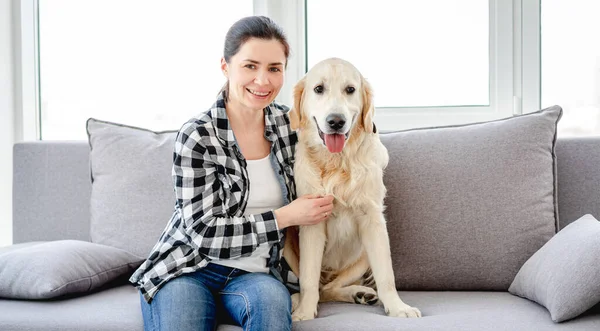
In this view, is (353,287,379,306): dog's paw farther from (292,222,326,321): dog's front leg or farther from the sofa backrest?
the sofa backrest

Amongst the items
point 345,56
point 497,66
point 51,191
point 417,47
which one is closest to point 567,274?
point 497,66

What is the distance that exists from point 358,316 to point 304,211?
340 mm

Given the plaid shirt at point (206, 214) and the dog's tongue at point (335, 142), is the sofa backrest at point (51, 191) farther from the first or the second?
the dog's tongue at point (335, 142)

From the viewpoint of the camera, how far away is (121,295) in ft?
6.74

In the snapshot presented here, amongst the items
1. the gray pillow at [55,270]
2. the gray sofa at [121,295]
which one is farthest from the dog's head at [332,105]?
the gray pillow at [55,270]

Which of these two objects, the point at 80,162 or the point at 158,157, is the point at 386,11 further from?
the point at 80,162

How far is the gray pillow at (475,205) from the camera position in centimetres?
214

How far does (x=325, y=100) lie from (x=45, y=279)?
3.33 feet

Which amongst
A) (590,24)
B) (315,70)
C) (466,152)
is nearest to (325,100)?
(315,70)

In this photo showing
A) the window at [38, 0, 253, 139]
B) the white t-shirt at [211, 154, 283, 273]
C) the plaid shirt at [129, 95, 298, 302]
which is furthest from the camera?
the window at [38, 0, 253, 139]

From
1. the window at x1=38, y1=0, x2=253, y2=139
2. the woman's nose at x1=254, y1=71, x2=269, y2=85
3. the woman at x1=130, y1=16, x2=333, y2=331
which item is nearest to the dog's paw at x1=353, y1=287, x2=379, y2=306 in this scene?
the woman at x1=130, y1=16, x2=333, y2=331

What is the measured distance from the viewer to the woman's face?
6.22 feet

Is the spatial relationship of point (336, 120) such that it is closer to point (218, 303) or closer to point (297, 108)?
point (297, 108)

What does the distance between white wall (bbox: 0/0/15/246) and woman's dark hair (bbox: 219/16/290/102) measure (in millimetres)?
1716
